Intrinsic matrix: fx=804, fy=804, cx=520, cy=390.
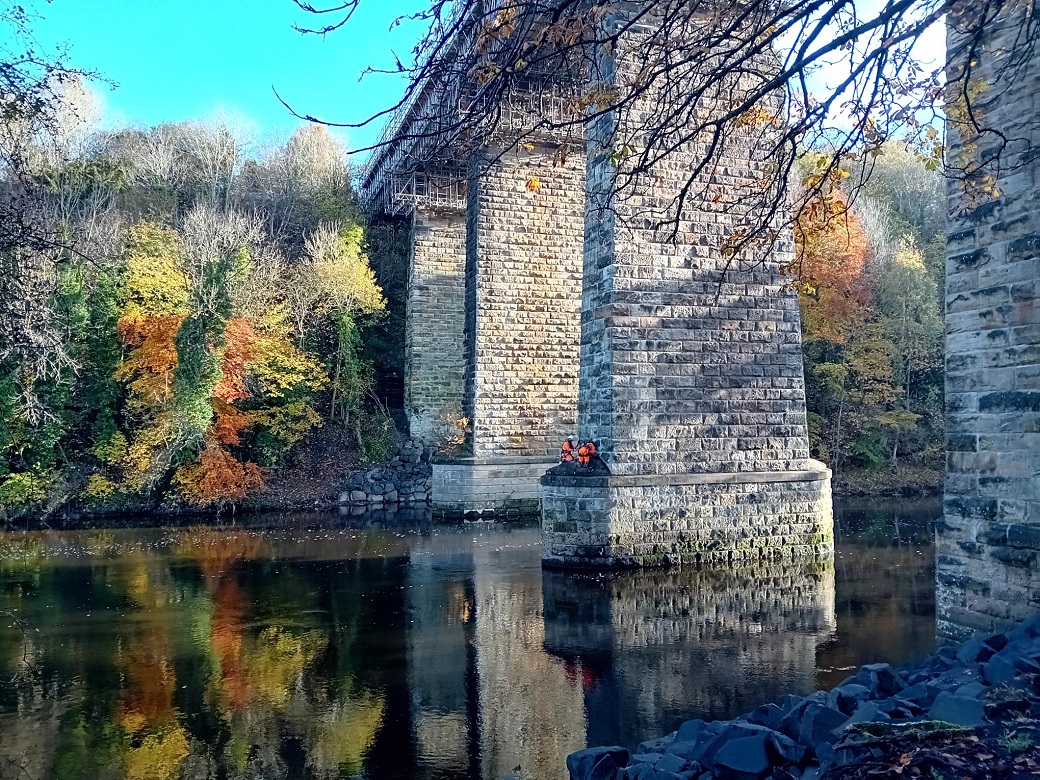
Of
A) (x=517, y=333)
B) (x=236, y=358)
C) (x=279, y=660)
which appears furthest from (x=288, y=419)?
(x=279, y=660)

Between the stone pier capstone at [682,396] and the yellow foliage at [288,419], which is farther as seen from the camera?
the yellow foliage at [288,419]

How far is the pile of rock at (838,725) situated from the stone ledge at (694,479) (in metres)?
5.21

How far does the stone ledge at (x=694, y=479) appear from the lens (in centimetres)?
935

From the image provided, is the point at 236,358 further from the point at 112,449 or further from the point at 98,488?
the point at 98,488

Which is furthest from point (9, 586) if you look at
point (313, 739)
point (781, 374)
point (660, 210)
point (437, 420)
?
point (437, 420)

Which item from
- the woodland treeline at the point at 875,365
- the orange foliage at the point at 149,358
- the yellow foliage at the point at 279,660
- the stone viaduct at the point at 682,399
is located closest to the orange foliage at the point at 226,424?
the orange foliage at the point at 149,358

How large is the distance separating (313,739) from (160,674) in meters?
2.09

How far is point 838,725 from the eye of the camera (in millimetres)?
3441

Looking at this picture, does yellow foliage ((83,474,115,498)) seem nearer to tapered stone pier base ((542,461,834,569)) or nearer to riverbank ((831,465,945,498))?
tapered stone pier base ((542,461,834,569))

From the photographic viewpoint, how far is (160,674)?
617cm

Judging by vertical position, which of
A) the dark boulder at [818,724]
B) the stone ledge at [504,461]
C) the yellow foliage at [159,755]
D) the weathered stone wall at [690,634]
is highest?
the stone ledge at [504,461]

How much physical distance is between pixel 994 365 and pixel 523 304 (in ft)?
36.6

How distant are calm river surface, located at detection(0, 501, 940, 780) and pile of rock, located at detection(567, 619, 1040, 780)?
0.77 meters

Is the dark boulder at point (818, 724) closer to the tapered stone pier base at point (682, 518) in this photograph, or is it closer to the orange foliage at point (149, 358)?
the tapered stone pier base at point (682, 518)
